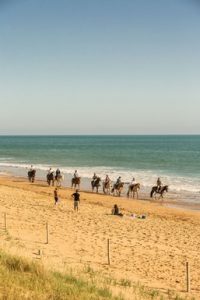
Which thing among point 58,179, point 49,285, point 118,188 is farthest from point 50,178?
point 49,285

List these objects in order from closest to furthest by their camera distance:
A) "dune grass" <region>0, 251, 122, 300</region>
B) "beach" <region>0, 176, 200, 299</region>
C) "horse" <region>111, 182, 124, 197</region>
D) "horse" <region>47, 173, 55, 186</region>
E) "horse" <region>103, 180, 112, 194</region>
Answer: "dune grass" <region>0, 251, 122, 300</region>, "beach" <region>0, 176, 200, 299</region>, "horse" <region>111, 182, 124, 197</region>, "horse" <region>103, 180, 112, 194</region>, "horse" <region>47, 173, 55, 186</region>

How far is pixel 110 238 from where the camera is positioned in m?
19.3

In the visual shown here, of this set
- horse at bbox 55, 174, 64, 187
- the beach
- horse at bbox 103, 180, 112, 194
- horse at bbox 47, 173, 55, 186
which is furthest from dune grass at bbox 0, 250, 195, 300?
horse at bbox 55, 174, 64, 187

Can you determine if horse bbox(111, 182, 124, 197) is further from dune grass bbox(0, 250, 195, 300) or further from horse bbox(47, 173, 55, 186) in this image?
dune grass bbox(0, 250, 195, 300)

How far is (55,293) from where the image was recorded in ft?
30.6

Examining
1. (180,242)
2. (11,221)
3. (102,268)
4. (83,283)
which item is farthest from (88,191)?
(83,283)

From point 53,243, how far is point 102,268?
133 inches

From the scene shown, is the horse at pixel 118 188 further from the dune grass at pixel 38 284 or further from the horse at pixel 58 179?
the dune grass at pixel 38 284

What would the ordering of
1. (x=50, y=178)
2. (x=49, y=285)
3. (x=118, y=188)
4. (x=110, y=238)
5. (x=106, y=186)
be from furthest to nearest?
(x=50, y=178)
(x=106, y=186)
(x=118, y=188)
(x=110, y=238)
(x=49, y=285)

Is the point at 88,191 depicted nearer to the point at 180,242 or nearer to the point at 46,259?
the point at 180,242

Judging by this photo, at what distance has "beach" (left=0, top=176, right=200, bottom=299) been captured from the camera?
14531 millimetres

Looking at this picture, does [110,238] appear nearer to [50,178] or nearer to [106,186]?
[106,186]

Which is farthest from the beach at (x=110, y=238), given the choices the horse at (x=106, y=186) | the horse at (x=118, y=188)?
the horse at (x=106, y=186)

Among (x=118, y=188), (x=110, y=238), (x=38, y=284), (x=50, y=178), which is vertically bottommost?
(x=110, y=238)
